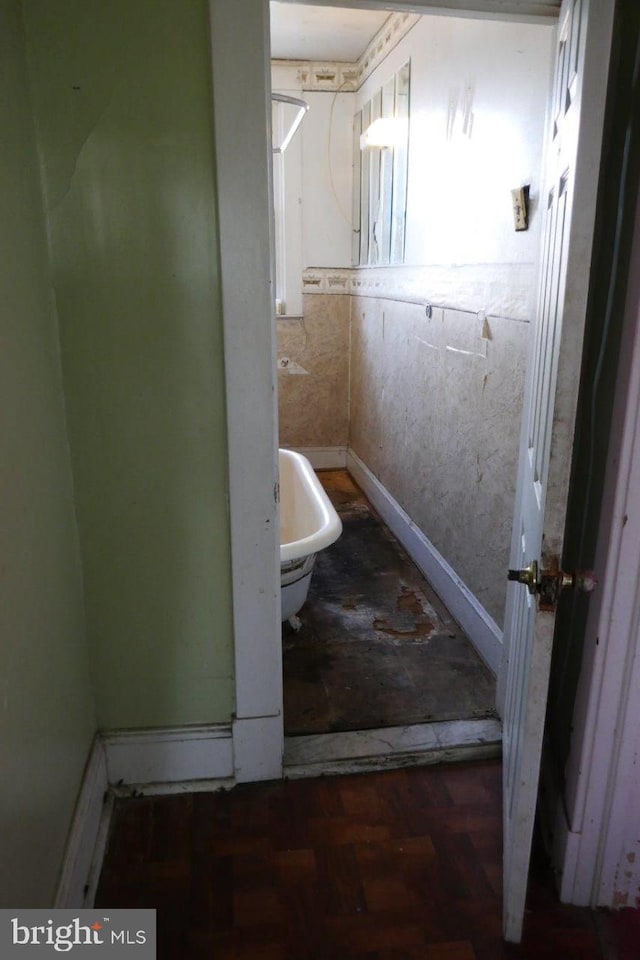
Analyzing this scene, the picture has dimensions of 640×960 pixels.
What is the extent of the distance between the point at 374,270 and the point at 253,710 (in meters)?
2.75

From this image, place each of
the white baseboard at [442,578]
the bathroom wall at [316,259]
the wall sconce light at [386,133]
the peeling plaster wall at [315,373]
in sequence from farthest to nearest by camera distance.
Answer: the peeling plaster wall at [315,373] < the bathroom wall at [316,259] < the wall sconce light at [386,133] < the white baseboard at [442,578]

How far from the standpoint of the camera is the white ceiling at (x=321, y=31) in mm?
3221

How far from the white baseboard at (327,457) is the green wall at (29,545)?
318cm

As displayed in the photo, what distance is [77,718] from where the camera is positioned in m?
1.58

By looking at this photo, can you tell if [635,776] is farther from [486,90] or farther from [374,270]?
[374,270]

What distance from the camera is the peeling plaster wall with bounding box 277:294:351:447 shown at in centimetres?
445

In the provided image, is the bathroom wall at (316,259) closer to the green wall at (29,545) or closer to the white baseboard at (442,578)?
the white baseboard at (442,578)

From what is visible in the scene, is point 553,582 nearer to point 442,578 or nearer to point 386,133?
point 442,578

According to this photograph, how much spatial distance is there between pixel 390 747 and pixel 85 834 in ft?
2.82

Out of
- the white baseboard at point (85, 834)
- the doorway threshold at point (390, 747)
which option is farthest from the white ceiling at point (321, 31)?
the white baseboard at point (85, 834)

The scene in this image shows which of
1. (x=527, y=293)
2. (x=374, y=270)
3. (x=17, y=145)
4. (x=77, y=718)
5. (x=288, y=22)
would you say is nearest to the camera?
(x=17, y=145)

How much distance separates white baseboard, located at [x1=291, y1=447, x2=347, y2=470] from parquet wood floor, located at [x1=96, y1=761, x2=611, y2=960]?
9.79ft

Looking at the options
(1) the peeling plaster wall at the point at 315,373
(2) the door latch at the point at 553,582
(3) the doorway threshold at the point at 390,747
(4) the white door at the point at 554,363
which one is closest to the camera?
(4) the white door at the point at 554,363

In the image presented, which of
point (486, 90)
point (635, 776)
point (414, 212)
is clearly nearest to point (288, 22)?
point (414, 212)
